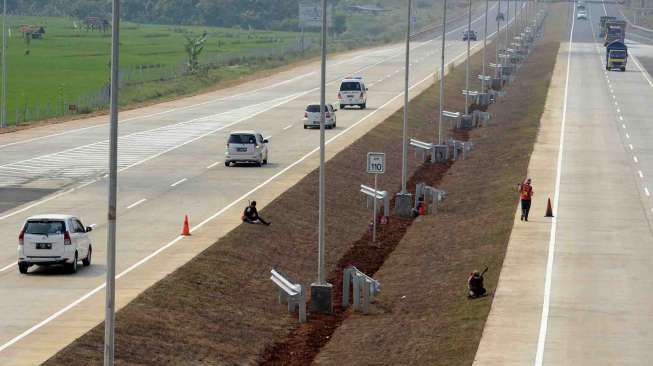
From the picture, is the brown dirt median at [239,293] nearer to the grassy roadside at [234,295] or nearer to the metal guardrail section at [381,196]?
the grassy roadside at [234,295]

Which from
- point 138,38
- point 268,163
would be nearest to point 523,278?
point 268,163

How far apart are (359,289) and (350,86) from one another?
56397mm

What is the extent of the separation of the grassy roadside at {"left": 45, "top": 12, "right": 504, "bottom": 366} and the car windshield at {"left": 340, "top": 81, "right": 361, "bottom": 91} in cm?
3319

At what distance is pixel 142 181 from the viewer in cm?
5800

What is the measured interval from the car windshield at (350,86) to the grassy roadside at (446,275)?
1809cm

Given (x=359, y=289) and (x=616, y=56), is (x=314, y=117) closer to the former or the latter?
(x=359, y=289)

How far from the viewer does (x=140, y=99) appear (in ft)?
334

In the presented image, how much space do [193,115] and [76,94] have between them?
69.9 ft

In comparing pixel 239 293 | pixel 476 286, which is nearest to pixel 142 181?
pixel 239 293

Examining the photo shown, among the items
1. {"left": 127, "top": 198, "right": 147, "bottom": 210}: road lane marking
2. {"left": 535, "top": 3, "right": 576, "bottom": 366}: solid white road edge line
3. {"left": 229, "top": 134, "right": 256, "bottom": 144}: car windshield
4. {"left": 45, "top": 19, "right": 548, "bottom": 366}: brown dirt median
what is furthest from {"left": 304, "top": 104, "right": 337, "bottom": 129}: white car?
{"left": 127, "top": 198, "right": 147, "bottom": 210}: road lane marking

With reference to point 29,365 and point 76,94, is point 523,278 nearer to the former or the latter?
point 29,365

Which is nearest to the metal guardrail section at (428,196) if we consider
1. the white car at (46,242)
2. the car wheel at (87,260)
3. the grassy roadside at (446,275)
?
the grassy roadside at (446,275)

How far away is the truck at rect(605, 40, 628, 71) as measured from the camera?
12712 cm

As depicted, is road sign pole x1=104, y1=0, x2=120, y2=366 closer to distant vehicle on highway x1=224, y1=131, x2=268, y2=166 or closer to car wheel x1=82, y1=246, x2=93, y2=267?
car wheel x1=82, y1=246, x2=93, y2=267
